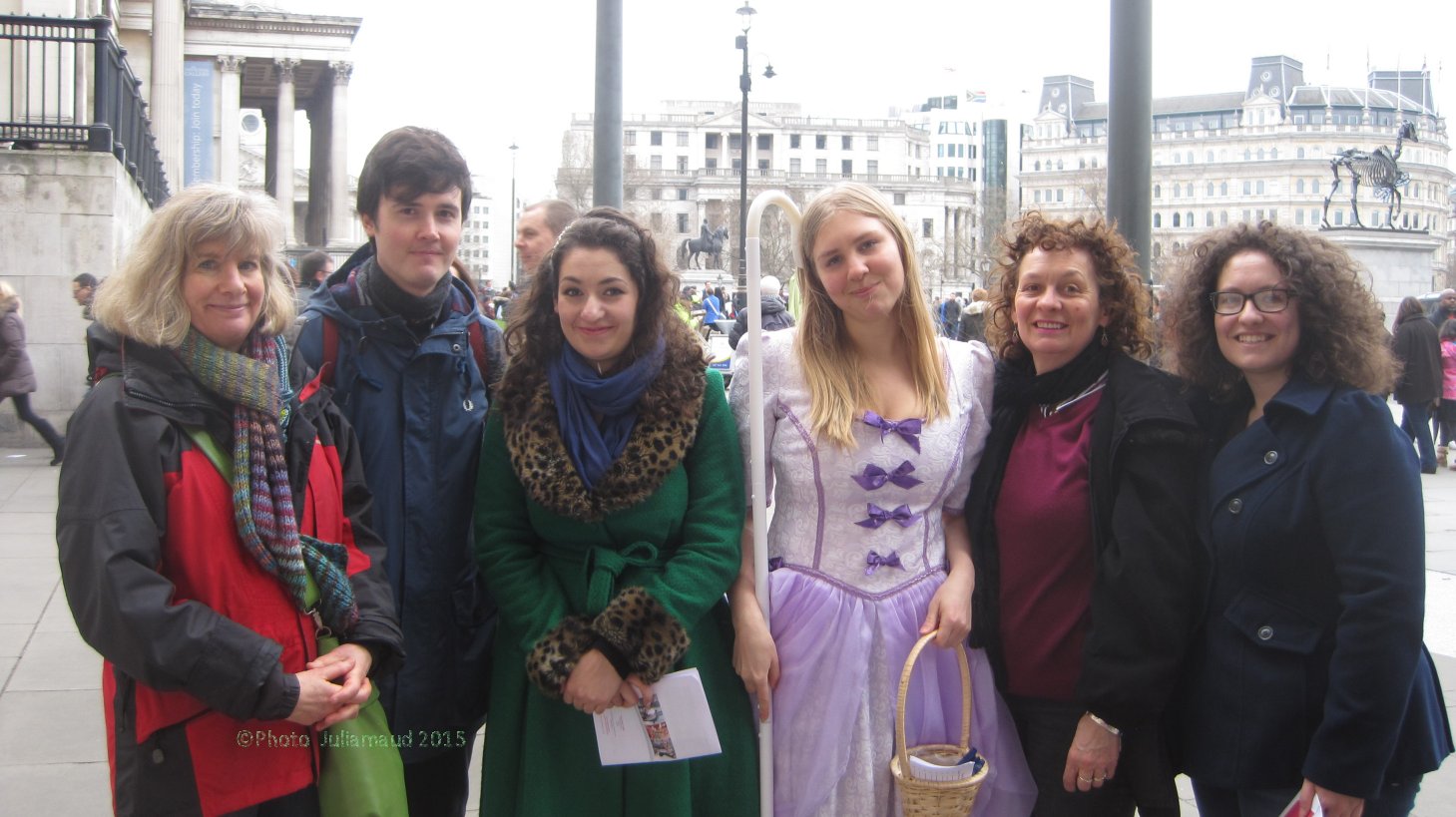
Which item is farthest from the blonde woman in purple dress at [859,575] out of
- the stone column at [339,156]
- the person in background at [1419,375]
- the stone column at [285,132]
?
the stone column at [339,156]

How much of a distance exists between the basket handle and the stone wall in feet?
39.3

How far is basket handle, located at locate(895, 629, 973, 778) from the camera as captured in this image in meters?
2.92

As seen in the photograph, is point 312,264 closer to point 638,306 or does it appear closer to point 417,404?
point 417,404

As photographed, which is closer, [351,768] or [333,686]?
[333,686]

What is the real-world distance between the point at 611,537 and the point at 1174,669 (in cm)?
141

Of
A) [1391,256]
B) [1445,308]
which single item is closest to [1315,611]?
[1445,308]

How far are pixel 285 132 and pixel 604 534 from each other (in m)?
49.9

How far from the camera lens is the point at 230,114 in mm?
43469

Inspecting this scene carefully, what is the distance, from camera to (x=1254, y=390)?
3.00 metres

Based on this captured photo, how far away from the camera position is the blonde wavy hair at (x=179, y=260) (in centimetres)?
260

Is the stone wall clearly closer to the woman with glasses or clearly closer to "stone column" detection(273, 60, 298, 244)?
the woman with glasses

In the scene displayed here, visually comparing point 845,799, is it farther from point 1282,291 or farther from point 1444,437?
point 1444,437

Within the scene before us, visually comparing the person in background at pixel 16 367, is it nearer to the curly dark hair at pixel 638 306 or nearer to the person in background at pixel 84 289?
the person in background at pixel 84 289

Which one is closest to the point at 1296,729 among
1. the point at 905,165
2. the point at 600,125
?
the point at 600,125
